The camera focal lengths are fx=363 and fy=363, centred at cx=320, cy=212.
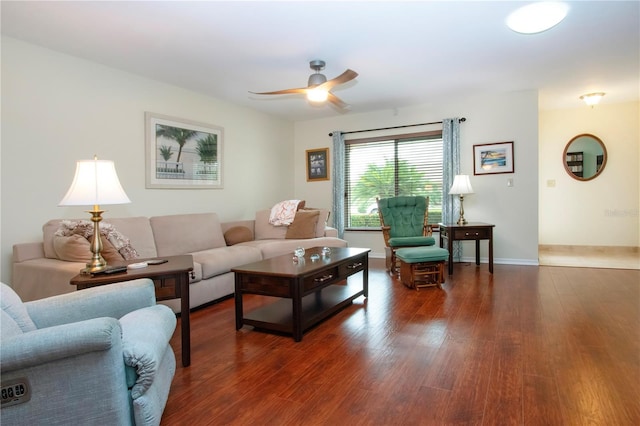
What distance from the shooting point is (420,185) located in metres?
5.82

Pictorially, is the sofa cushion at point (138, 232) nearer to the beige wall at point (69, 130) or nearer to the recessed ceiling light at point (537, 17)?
the beige wall at point (69, 130)

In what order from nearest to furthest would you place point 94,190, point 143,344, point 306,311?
point 143,344, point 94,190, point 306,311

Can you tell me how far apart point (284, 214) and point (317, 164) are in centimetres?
177

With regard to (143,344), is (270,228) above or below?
above

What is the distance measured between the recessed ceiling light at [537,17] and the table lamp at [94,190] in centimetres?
Result: 312

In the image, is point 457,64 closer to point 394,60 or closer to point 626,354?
point 394,60

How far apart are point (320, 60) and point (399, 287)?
2539 mm

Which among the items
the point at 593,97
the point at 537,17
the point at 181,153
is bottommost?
the point at 181,153

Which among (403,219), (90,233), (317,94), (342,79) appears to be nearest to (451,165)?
(403,219)

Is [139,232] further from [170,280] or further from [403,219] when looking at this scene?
[403,219]

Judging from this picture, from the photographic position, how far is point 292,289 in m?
2.55

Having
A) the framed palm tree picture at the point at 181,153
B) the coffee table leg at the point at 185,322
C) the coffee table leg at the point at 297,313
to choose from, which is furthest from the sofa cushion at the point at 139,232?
the coffee table leg at the point at 297,313

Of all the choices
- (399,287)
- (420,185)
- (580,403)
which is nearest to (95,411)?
(580,403)

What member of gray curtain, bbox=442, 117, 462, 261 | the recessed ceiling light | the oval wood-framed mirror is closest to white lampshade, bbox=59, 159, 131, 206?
the recessed ceiling light
